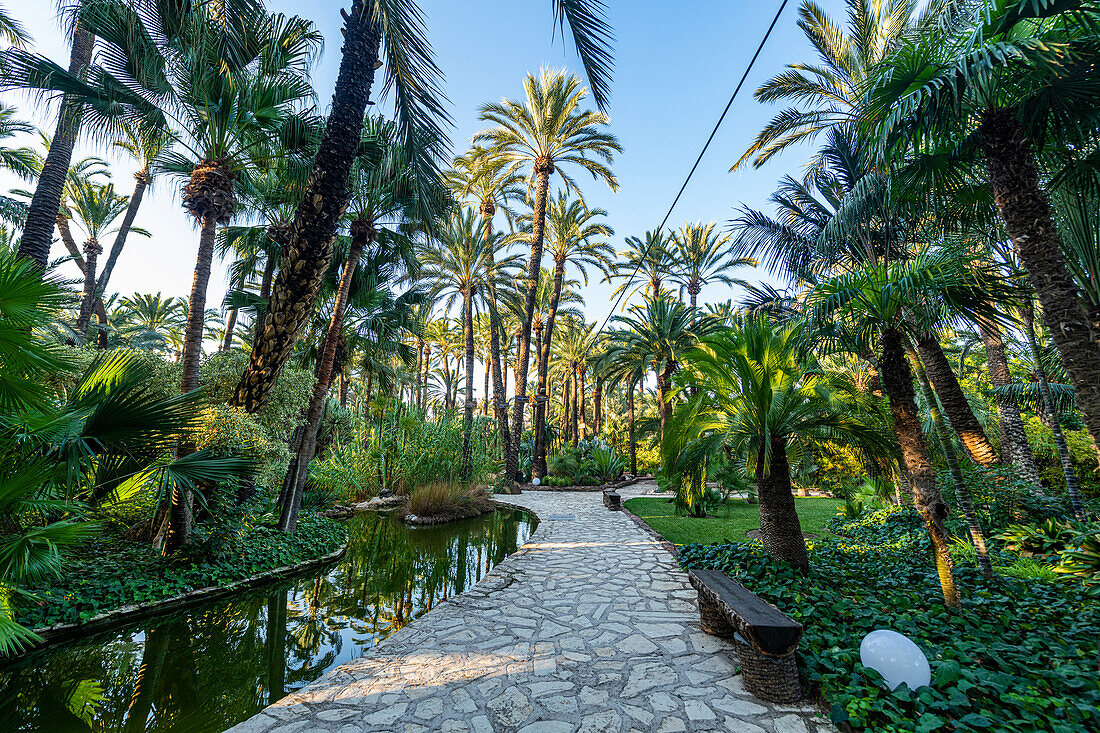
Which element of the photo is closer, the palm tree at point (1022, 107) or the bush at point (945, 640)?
the bush at point (945, 640)

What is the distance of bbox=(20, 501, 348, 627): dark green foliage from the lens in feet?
14.2

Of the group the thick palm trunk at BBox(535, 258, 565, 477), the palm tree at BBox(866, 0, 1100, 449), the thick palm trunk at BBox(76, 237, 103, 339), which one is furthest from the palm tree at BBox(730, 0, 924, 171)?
the thick palm trunk at BBox(76, 237, 103, 339)

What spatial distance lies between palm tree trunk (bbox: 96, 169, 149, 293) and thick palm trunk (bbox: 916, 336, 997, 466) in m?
22.6

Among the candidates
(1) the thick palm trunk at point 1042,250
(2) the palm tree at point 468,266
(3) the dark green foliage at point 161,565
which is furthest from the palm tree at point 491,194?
(1) the thick palm trunk at point 1042,250

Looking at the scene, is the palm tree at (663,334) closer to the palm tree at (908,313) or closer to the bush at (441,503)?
the bush at (441,503)

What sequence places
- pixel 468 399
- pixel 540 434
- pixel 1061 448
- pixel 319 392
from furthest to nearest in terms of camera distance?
pixel 540 434 < pixel 468 399 < pixel 319 392 < pixel 1061 448

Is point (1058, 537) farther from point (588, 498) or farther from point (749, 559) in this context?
point (588, 498)

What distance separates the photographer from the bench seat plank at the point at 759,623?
2.74m

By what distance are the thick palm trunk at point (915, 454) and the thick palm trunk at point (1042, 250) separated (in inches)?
42.0

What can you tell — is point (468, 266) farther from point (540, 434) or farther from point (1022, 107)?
point (1022, 107)

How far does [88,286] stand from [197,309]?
530 inches

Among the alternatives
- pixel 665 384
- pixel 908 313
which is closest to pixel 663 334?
pixel 665 384

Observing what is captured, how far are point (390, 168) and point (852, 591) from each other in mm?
9954

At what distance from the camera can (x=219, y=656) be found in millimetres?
3811
